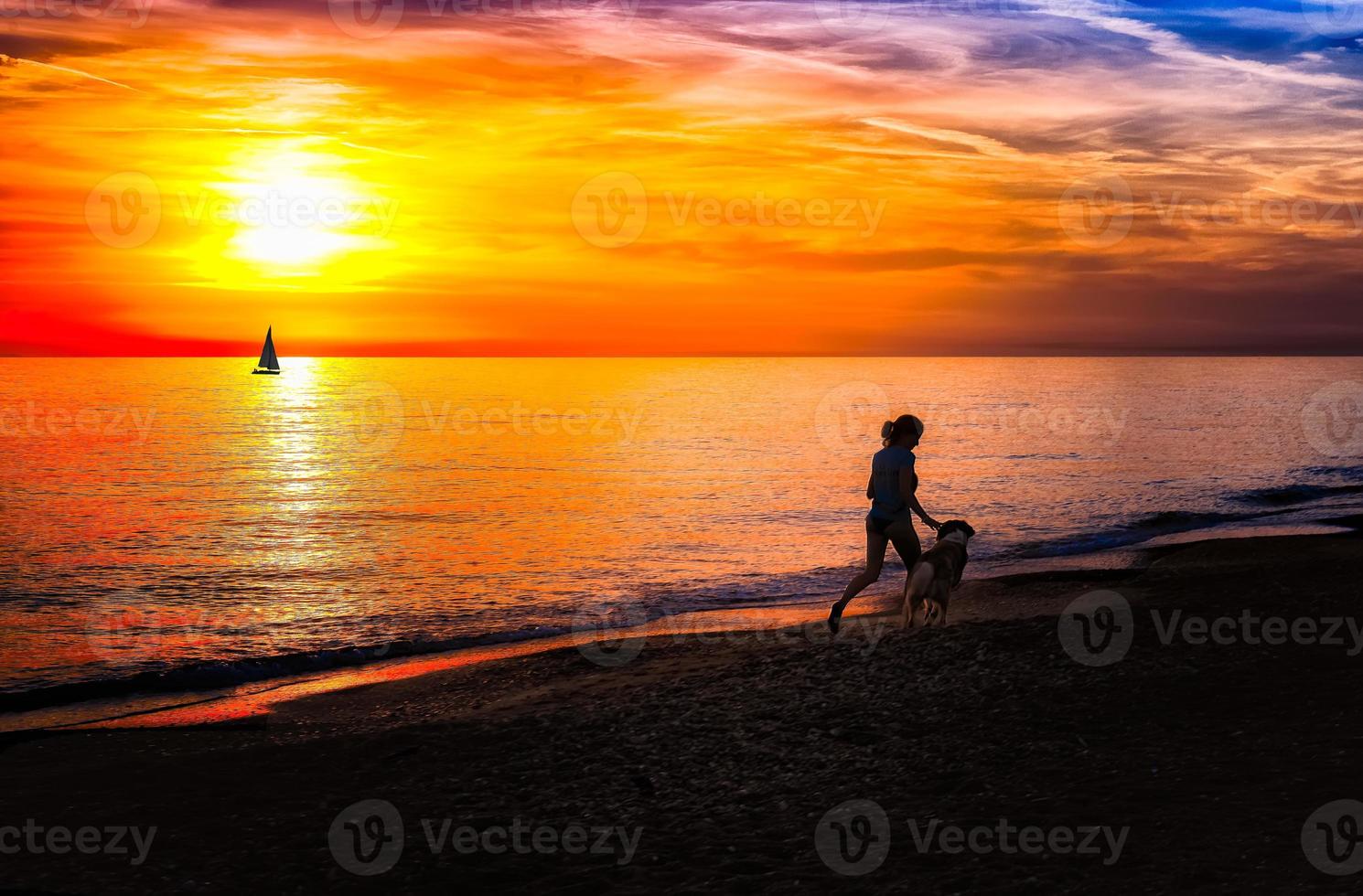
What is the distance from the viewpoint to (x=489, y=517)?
117ft

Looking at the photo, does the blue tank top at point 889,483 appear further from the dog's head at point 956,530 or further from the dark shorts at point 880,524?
the dog's head at point 956,530

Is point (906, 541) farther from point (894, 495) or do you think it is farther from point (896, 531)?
point (894, 495)

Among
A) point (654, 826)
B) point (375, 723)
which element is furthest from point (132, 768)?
point (654, 826)

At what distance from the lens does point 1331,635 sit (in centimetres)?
1241

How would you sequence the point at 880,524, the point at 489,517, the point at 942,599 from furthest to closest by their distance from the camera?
1. the point at 489,517
2. the point at 942,599
3. the point at 880,524

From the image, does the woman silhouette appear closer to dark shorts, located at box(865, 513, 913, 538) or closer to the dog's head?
dark shorts, located at box(865, 513, 913, 538)

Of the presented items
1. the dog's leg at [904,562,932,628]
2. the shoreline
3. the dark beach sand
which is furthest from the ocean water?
the dog's leg at [904,562,932,628]

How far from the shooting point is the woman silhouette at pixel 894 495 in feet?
41.7

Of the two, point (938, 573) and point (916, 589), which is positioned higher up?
point (938, 573)

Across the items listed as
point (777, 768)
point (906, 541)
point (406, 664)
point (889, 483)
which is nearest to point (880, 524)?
point (906, 541)

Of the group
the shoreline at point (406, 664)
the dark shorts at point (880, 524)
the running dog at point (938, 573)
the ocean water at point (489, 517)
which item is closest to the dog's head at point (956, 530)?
the running dog at point (938, 573)

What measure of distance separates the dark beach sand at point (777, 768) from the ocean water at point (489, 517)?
5899 millimetres

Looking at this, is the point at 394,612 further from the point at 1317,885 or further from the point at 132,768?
the point at 1317,885

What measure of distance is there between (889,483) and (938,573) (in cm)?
174
